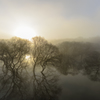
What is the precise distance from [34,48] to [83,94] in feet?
56.7

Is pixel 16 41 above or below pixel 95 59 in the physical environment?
above

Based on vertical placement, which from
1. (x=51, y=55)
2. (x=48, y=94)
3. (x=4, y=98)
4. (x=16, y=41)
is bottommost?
(x=4, y=98)

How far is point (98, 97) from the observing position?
34.6 feet

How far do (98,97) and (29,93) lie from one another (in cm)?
1031

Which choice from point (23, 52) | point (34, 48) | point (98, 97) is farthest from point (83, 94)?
point (23, 52)

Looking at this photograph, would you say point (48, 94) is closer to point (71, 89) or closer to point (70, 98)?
point (70, 98)

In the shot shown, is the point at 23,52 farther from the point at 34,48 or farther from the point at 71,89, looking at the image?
the point at 71,89

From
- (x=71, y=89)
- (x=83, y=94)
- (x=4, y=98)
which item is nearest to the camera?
(x=4, y=98)

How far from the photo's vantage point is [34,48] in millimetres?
23156

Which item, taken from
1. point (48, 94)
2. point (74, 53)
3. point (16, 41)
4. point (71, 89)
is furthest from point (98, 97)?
point (74, 53)

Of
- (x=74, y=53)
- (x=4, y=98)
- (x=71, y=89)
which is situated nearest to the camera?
(x=4, y=98)

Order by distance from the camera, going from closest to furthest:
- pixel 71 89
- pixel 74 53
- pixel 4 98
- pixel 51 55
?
pixel 4 98 < pixel 71 89 < pixel 51 55 < pixel 74 53

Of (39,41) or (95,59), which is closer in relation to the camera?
(39,41)

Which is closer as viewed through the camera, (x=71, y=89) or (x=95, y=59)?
(x=71, y=89)
